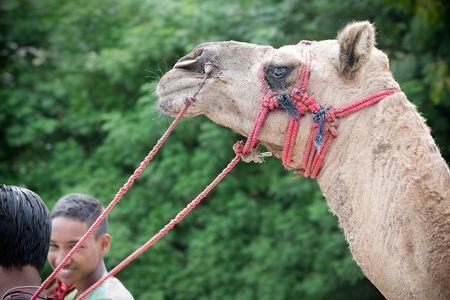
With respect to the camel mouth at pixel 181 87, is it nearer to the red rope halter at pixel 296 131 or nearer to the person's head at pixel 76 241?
the red rope halter at pixel 296 131

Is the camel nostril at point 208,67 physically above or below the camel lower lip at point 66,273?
above

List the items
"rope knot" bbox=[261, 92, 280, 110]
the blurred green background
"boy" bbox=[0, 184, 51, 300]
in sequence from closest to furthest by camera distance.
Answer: "boy" bbox=[0, 184, 51, 300] → "rope knot" bbox=[261, 92, 280, 110] → the blurred green background

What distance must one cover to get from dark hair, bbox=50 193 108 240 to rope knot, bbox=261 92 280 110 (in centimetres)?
137

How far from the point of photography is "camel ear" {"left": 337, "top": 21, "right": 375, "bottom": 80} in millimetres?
2750

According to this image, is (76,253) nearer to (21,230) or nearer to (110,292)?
(110,292)

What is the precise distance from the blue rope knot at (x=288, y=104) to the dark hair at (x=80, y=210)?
4.68 ft

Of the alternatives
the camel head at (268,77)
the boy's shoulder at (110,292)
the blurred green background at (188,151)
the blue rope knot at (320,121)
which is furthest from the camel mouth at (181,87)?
the blurred green background at (188,151)

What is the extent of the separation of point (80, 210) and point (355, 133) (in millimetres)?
1741

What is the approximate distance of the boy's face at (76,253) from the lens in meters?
3.56

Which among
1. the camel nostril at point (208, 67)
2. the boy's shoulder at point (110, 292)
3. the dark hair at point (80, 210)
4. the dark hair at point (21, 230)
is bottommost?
the boy's shoulder at point (110, 292)

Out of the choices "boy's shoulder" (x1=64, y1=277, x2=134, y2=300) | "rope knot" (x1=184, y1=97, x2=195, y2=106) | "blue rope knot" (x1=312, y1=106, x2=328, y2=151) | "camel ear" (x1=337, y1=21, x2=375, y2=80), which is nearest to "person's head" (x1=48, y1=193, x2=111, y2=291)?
"boy's shoulder" (x1=64, y1=277, x2=134, y2=300)

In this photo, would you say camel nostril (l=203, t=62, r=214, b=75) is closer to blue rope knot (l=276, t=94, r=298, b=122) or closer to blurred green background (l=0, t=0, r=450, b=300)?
blue rope knot (l=276, t=94, r=298, b=122)

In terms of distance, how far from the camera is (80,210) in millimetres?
3721

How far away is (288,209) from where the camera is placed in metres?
7.12
